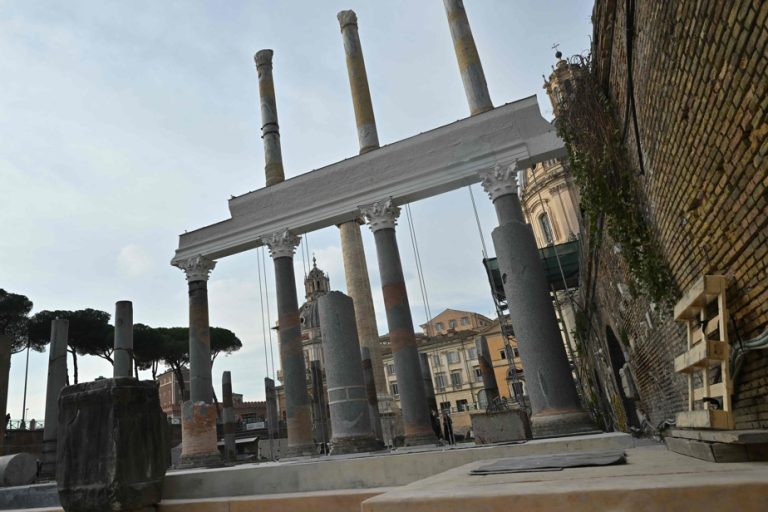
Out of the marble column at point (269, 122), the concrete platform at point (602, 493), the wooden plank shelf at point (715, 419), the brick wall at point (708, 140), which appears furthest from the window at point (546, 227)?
the concrete platform at point (602, 493)

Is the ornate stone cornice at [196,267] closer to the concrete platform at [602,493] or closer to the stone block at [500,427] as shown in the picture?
the stone block at [500,427]

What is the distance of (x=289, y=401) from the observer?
1179cm

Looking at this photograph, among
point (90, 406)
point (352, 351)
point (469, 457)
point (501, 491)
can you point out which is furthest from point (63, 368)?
point (501, 491)

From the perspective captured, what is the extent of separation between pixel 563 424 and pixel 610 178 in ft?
12.3

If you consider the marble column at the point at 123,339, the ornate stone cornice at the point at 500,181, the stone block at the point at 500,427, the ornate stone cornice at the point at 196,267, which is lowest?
the stone block at the point at 500,427

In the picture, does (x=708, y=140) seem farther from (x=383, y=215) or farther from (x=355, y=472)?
(x=383, y=215)

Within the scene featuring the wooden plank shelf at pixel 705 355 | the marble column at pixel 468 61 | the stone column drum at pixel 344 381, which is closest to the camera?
the wooden plank shelf at pixel 705 355

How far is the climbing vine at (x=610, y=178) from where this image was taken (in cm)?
564

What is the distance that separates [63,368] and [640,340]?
14010 mm

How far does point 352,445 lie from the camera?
865 cm

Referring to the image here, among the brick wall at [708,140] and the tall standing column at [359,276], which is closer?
the brick wall at [708,140]

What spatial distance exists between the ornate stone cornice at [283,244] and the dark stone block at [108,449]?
7875 millimetres

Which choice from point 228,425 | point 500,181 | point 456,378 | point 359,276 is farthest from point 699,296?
point 456,378

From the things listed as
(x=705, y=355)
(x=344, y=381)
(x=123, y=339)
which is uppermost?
(x=123, y=339)
